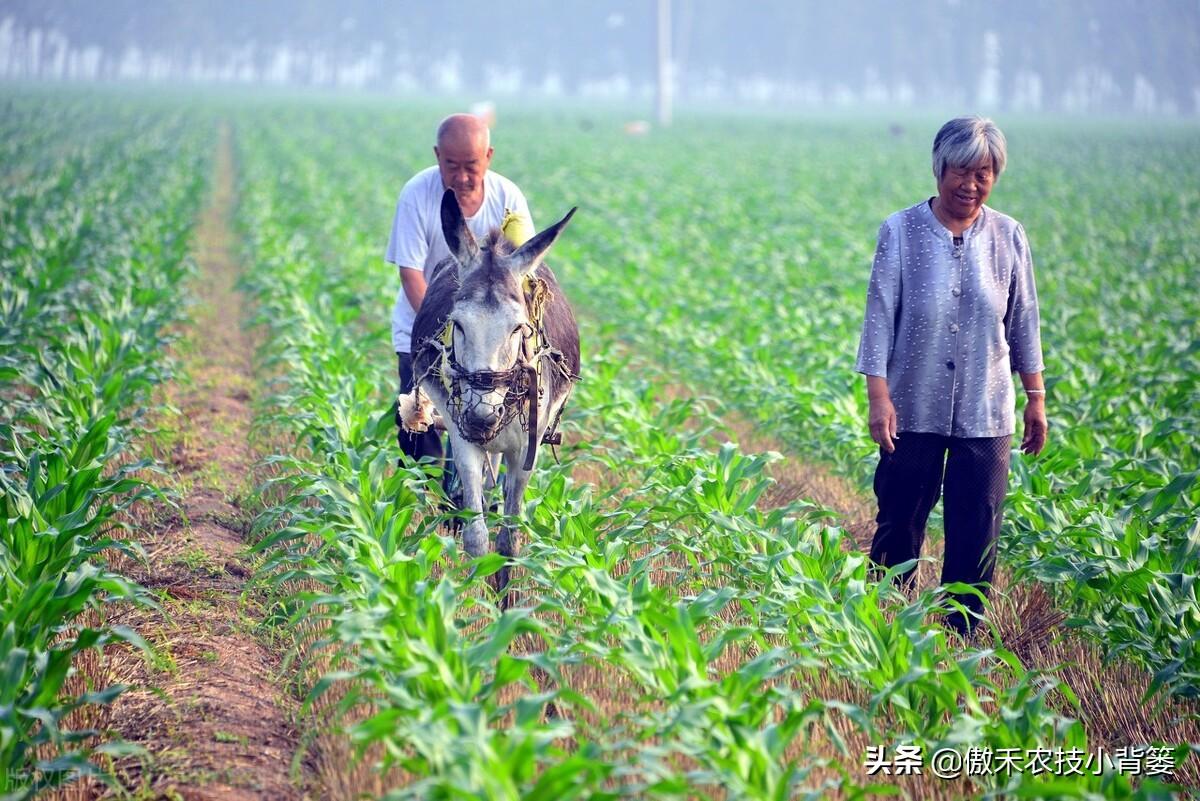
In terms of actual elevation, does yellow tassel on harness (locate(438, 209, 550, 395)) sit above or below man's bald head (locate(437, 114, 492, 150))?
below

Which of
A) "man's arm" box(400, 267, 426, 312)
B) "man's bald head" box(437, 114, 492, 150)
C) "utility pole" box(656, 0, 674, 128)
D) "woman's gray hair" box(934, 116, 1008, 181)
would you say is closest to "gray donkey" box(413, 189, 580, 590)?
"man's arm" box(400, 267, 426, 312)

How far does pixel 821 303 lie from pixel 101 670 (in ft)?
36.7

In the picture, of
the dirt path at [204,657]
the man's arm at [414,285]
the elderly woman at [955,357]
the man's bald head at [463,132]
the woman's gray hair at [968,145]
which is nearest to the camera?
the dirt path at [204,657]

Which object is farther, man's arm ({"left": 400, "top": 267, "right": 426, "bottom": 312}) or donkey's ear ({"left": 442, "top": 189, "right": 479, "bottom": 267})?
man's arm ({"left": 400, "top": 267, "right": 426, "bottom": 312})

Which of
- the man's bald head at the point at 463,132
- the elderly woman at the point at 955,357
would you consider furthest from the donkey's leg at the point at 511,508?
the elderly woman at the point at 955,357

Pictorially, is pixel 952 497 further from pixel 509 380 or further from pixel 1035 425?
pixel 509 380

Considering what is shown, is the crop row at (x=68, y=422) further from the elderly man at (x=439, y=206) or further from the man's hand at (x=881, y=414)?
the man's hand at (x=881, y=414)

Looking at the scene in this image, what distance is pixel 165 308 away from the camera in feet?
39.5

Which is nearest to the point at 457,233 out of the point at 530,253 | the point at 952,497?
the point at 530,253

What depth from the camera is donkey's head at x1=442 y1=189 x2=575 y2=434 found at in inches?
205

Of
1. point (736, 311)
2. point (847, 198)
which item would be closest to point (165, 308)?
point (736, 311)

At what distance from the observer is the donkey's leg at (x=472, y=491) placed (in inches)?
225

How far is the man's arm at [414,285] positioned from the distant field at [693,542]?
909 millimetres

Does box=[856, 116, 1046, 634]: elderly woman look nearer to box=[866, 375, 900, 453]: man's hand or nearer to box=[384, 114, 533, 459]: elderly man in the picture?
box=[866, 375, 900, 453]: man's hand
